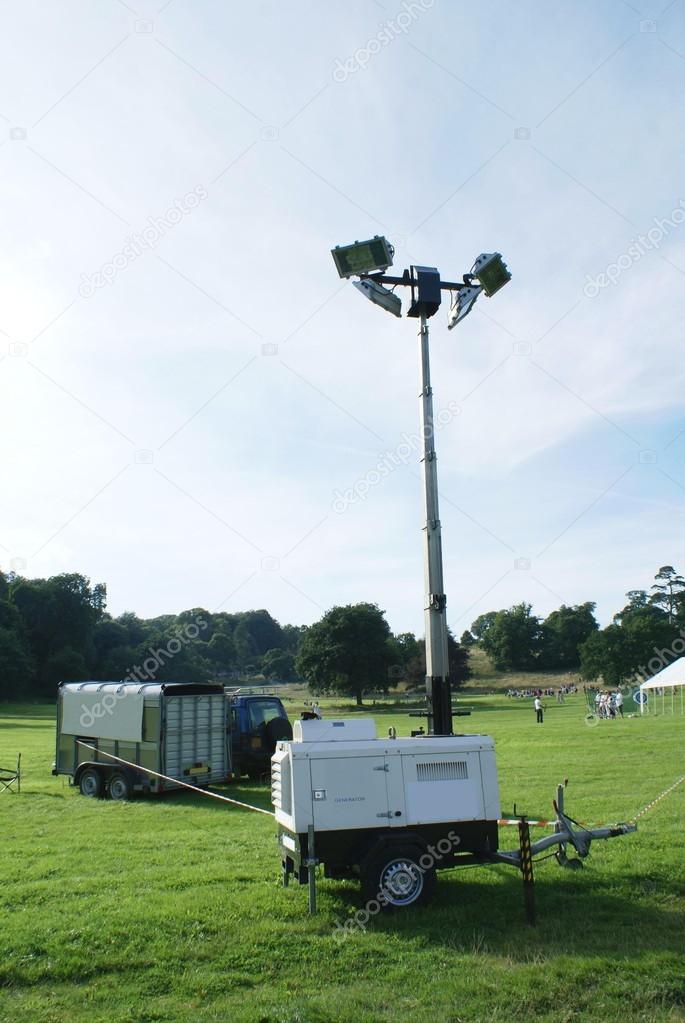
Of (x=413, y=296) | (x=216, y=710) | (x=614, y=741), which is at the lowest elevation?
(x=614, y=741)

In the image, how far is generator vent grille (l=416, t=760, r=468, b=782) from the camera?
933 cm

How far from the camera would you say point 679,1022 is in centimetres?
616

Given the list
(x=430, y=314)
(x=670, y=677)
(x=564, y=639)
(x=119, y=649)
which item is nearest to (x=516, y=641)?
(x=564, y=639)

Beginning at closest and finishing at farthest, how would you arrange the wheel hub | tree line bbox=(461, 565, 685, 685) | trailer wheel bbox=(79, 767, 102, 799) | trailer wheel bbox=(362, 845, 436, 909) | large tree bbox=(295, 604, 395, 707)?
trailer wheel bbox=(362, 845, 436, 909) < the wheel hub < trailer wheel bbox=(79, 767, 102, 799) < large tree bbox=(295, 604, 395, 707) < tree line bbox=(461, 565, 685, 685)

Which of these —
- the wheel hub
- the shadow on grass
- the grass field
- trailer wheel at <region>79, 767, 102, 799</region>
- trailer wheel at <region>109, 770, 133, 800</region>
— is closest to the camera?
the grass field

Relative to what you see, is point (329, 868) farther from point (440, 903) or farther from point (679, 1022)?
point (679, 1022)

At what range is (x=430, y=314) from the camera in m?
12.6

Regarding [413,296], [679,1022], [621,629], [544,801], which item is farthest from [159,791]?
[621,629]

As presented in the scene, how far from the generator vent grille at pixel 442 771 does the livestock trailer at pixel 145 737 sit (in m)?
11.1

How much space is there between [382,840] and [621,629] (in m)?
100

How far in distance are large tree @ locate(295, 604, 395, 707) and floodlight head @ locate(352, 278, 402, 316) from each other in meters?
82.0

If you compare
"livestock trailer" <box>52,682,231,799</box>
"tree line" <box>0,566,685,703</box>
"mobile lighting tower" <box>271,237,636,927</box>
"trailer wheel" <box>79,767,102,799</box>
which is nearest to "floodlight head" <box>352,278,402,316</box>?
"mobile lighting tower" <box>271,237,636,927</box>

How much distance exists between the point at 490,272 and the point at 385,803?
8044 millimetres

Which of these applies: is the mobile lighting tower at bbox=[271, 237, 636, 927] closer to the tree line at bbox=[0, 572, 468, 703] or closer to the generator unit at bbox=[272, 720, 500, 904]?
the generator unit at bbox=[272, 720, 500, 904]
